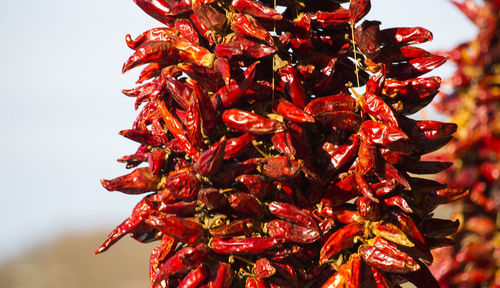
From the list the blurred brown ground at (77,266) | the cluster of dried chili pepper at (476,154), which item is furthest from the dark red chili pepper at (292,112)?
the blurred brown ground at (77,266)

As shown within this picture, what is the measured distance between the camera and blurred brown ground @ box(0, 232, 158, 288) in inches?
386

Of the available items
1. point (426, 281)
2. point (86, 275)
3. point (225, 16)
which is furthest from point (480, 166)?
point (86, 275)

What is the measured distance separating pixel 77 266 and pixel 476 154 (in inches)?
384

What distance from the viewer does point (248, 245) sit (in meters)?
1.11

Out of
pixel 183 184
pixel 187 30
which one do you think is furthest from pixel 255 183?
pixel 187 30

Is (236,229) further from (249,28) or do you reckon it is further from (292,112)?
(249,28)

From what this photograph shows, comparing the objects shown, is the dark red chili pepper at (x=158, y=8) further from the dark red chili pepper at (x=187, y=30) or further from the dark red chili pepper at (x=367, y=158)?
the dark red chili pepper at (x=367, y=158)

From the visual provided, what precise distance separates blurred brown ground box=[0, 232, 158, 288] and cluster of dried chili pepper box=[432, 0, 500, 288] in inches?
268

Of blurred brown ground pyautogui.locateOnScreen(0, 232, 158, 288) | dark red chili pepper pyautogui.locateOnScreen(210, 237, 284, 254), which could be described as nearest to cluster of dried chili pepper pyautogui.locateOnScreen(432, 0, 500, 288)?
dark red chili pepper pyautogui.locateOnScreen(210, 237, 284, 254)

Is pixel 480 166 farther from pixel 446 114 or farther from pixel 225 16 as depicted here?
pixel 225 16

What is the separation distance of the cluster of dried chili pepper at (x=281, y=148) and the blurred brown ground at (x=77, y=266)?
7.78 metres

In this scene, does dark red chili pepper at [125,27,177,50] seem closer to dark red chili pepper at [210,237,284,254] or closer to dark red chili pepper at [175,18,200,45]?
dark red chili pepper at [175,18,200,45]

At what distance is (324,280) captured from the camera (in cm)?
121

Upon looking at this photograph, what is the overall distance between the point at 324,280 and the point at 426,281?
259mm
